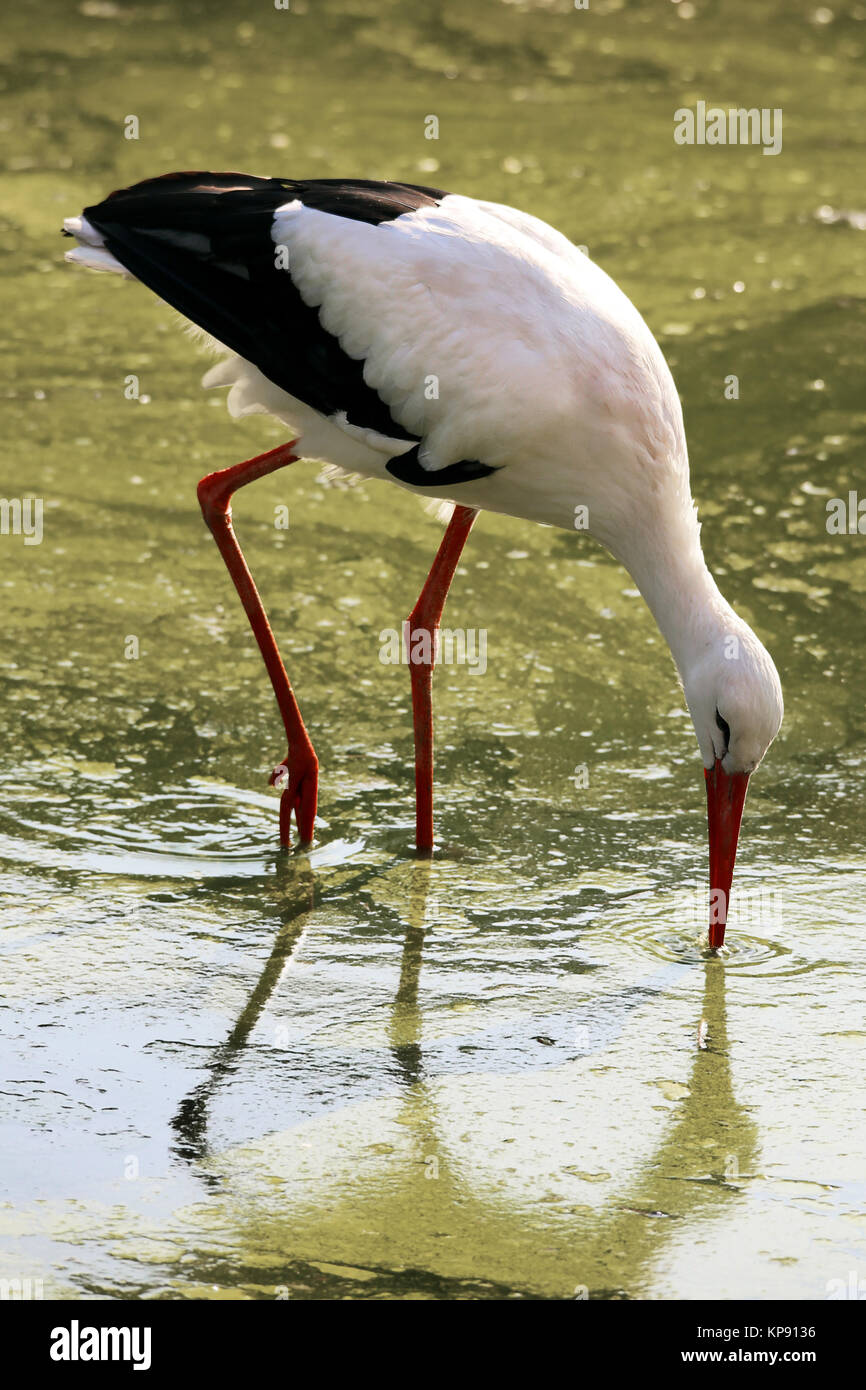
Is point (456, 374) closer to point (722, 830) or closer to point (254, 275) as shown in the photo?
point (254, 275)

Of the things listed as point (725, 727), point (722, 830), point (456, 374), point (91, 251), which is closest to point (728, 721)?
point (725, 727)

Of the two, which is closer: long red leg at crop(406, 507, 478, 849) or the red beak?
the red beak

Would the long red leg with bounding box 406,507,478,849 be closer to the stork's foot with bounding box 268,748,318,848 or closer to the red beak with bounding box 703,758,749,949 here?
the stork's foot with bounding box 268,748,318,848

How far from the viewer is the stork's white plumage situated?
4.40m

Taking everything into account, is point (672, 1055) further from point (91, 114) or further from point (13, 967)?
point (91, 114)

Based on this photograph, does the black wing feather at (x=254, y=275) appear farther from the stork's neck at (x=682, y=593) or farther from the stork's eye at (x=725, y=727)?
the stork's eye at (x=725, y=727)

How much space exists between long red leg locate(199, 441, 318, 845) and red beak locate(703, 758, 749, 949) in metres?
1.09

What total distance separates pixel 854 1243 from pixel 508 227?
272cm

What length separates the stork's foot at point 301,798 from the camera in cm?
477

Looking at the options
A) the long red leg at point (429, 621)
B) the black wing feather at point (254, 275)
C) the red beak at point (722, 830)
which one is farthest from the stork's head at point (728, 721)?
the black wing feather at point (254, 275)

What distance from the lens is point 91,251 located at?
5094mm

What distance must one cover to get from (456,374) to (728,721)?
3.64 ft

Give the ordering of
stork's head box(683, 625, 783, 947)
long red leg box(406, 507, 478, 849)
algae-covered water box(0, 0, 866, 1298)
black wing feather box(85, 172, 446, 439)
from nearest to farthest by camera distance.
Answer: algae-covered water box(0, 0, 866, 1298) < stork's head box(683, 625, 783, 947) < black wing feather box(85, 172, 446, 439) < long red leg box(406, 507, 478, 849)

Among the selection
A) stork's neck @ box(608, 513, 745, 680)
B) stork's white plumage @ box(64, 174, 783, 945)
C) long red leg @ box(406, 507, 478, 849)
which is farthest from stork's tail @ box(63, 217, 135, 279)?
stork's neck @ box(608, 513, 745, 680)
